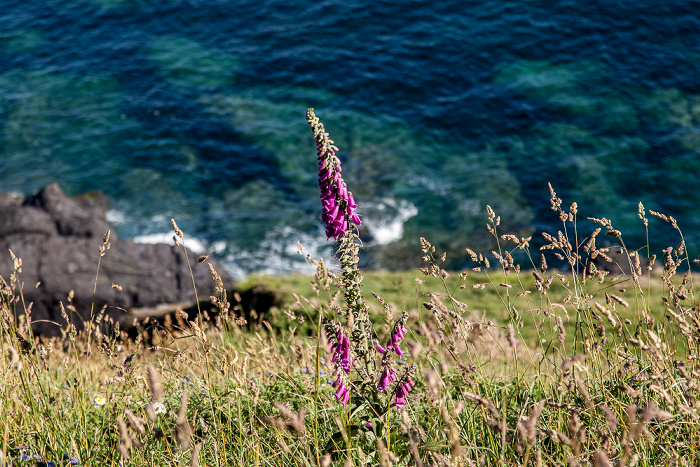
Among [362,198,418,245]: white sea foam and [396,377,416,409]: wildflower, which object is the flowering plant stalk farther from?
[362,198,418,245]: white sea foam

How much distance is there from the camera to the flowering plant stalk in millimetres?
3709

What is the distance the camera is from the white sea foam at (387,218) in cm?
2026

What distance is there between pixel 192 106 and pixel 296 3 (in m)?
9.79

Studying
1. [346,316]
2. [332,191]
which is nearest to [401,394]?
[346,316]

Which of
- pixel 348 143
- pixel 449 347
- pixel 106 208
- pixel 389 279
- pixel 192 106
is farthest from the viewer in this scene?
pixel 192 106

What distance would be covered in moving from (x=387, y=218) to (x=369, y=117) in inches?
217

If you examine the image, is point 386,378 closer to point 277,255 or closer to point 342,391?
point 342,391

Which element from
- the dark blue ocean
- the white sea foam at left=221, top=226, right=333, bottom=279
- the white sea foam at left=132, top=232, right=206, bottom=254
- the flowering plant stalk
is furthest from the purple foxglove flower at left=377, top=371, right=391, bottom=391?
the white sea foam at left=132, top=232, right=206, bottom=254

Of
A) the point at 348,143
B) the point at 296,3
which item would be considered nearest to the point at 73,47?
the point at 296,3

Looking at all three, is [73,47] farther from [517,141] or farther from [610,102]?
[610,102]

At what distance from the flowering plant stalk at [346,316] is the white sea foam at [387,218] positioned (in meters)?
16.2

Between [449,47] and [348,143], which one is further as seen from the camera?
[449,47]

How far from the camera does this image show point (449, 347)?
3.43m

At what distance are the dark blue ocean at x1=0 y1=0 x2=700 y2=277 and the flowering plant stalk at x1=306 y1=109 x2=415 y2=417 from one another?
15372mm
